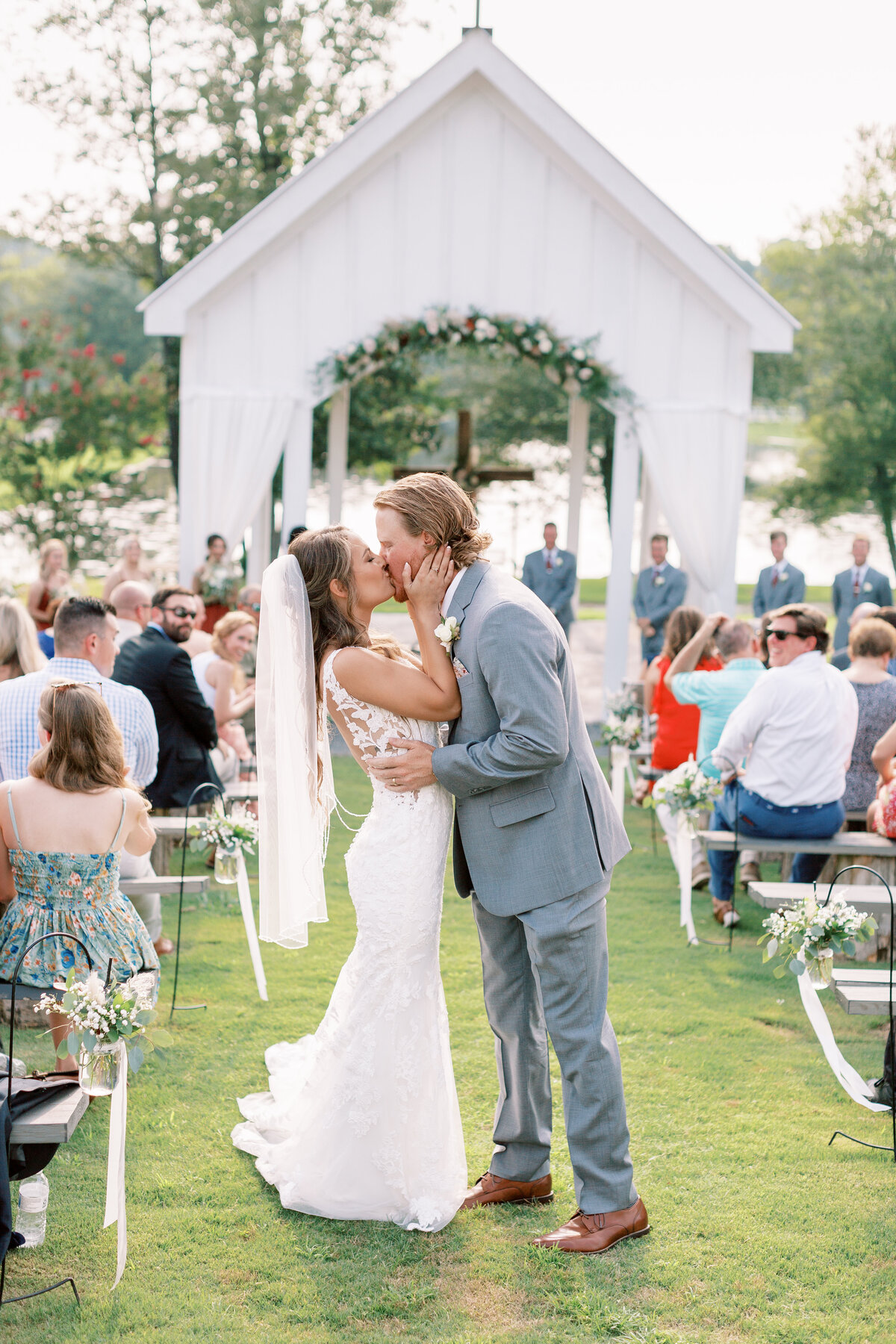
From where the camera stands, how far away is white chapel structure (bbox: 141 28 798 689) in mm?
11945

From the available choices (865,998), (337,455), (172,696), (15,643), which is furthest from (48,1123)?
(337,455)

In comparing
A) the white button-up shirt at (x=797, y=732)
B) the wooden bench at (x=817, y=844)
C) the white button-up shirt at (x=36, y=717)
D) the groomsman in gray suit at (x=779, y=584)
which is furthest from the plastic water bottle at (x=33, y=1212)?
the groomsman in gray suit at (x=779, y=584)

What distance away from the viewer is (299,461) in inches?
496

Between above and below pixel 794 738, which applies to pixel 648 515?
above

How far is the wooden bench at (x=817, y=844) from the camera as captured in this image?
6.31m

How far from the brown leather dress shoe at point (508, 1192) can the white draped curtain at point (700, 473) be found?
9.01m

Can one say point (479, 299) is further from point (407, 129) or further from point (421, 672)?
point (421, 672)

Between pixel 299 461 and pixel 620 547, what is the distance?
3418 millimetres

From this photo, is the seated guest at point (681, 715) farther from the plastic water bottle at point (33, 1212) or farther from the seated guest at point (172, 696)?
the plastic water bottle at point (33, 1212)

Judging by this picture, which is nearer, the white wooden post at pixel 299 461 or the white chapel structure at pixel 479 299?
the white chapel structure at pixel 479 299

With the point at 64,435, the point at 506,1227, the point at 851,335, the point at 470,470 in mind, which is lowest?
the point at 506,1227

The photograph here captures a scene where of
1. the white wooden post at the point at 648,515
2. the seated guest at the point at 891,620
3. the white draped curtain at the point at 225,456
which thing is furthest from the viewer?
the white wooden post at the point at 648,515

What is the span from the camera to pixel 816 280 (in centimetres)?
2873

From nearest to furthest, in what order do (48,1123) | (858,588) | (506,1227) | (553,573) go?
(48,1123) < (506,1227) < (553,573) < (858,588)
